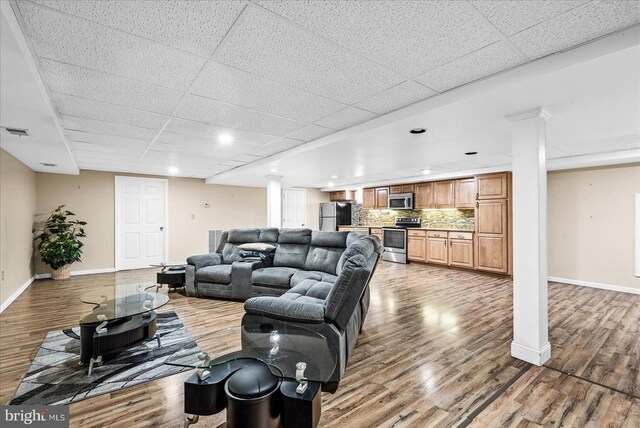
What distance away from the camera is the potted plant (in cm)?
544

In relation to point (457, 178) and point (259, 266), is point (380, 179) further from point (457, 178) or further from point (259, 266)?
point (259, 266)

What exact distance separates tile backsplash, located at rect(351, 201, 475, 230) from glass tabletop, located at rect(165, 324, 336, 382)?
623 centimetres

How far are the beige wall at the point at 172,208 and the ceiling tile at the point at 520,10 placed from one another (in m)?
7.41

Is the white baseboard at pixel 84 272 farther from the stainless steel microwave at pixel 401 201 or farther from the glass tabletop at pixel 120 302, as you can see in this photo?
the stainless steel microwave at pixel 401 201

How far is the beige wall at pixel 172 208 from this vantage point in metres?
6.09

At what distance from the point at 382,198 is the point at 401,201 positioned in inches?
30.7

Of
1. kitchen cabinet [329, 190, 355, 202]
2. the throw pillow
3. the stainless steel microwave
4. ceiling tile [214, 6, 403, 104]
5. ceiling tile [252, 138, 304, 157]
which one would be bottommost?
the throw pillow

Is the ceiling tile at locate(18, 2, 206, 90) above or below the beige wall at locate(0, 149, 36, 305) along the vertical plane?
above

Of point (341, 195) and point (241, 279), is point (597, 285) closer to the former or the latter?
point (241, 279)

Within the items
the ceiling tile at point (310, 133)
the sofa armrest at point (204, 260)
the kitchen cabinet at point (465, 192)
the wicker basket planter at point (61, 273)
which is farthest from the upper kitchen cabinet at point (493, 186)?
the wicker basket planter at point (61, 273)

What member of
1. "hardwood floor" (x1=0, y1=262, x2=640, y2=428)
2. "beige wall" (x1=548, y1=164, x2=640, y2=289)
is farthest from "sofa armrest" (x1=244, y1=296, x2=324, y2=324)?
"beige wall" (x1=548, y1=164, x2=640, y2=289)

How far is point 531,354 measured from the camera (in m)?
2.52

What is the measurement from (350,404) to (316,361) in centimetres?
53

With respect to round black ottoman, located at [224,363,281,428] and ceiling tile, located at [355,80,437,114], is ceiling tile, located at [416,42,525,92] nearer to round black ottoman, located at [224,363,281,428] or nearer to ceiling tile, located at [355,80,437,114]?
ceiling tile, located at [355,80,437,114]
